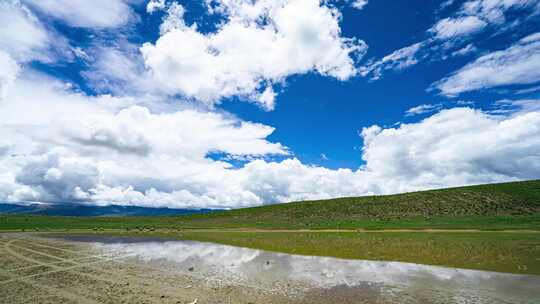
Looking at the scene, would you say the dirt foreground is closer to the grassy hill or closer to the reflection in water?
the reflection in water

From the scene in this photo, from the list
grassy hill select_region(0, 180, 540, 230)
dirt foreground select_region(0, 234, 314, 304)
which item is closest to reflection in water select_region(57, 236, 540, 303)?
dirt foreground select_region(0, 234, 314, 304)

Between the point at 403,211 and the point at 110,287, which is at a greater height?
the point at 403,211

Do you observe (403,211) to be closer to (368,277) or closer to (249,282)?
(368,277)

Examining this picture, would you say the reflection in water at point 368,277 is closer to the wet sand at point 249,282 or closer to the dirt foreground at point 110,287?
the wet sand at point 249,282

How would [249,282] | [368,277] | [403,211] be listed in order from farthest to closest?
[403,211] < [368,277] < [249,282]

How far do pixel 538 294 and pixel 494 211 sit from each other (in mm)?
75017

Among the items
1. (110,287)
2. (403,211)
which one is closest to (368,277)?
(110,287)

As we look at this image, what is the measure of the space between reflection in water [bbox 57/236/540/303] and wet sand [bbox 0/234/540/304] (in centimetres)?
5

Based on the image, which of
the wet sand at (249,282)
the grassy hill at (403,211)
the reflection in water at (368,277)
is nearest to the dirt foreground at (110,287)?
the wet sand at (249,282)

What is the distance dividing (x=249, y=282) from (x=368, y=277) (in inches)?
315

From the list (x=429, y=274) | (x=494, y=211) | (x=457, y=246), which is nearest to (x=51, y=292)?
(x=429, y=274)

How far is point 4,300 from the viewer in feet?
51.7

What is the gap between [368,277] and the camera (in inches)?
842

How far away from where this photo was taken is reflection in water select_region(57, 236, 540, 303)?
55.2 feet
